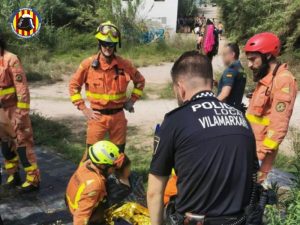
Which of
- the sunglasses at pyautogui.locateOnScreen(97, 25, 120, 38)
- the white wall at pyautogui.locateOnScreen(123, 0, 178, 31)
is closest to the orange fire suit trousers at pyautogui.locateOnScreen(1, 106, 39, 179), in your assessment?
the sunglasses at pyautogui.locateOnScreen(97, 25, 120, 38)

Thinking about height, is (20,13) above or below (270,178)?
above

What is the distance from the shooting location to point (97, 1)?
2520cm

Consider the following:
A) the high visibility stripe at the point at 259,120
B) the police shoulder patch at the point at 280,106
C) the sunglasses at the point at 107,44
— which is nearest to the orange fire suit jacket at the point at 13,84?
the sunglasses at the point at 107,44

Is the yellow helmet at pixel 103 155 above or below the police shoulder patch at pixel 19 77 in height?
below

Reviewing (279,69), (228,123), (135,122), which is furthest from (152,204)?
(135,122)

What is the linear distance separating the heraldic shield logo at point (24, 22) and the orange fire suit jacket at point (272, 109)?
41.2 ft

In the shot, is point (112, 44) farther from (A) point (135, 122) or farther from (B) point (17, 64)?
(A) point (135, 122)

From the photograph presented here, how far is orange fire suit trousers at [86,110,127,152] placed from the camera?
525 centimetres

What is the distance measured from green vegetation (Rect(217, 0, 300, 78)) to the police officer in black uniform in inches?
457

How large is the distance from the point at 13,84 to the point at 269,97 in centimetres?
296

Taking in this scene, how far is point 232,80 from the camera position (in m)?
5.69

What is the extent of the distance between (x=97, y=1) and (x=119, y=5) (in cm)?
413

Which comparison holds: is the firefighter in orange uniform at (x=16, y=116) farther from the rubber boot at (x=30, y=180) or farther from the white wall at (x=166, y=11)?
the white wall at (x=166, y=11)

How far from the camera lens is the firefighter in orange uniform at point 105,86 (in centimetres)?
515
